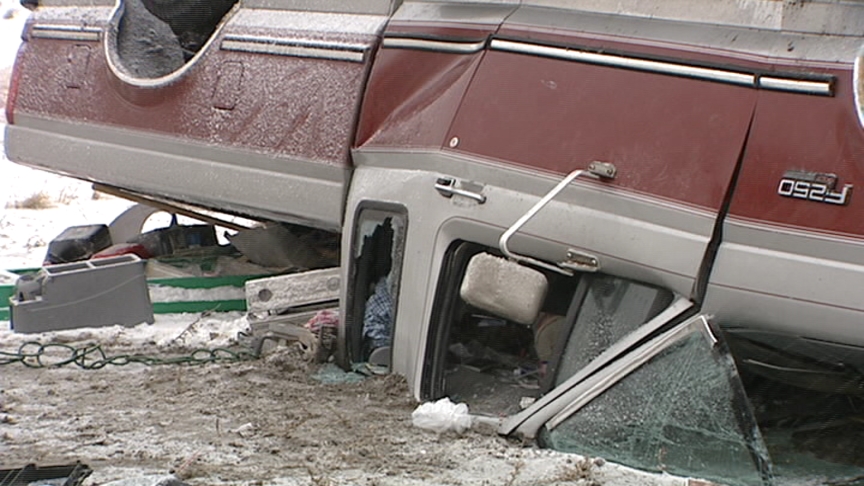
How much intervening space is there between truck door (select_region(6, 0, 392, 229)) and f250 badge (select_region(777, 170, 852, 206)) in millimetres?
1836

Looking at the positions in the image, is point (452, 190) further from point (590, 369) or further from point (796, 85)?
point (796, 85)

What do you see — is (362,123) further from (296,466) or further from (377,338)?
(296,466)

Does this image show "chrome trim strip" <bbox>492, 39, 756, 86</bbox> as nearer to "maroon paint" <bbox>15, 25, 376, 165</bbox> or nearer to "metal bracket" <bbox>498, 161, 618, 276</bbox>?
"metal bracket" <bbox>498, 161, 618, 276</bbox>

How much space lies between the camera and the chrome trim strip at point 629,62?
346cm

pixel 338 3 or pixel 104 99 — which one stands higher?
pixel 338 3

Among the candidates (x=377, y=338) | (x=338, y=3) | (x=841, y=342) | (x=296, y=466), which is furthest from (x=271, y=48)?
(x=841, y=342)

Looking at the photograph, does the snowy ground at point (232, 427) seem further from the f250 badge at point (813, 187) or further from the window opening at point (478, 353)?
the f250 badge at point (813, 187)

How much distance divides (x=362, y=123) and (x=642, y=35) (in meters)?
1.25

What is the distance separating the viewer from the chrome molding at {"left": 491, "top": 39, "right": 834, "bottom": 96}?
3.33 meters

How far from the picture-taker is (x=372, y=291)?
4480 millimetres

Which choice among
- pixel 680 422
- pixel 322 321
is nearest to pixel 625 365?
pixel 680 422

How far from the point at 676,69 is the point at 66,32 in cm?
341

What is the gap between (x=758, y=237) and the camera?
3350mm

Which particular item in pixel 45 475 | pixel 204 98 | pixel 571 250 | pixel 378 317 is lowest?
pixel 45 475
